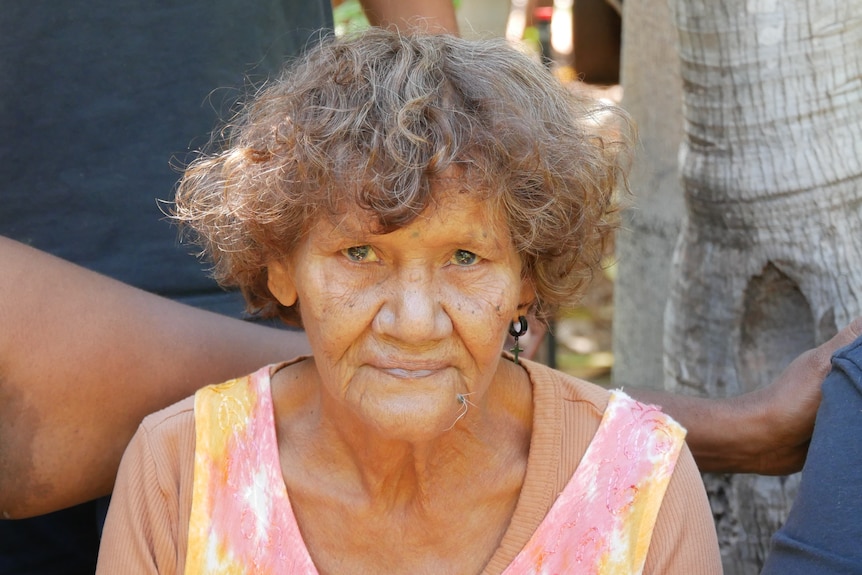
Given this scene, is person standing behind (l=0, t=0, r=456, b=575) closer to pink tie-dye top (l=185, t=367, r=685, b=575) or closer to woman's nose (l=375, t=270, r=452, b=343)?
pink tie-dye top (l=185, t=367, r=685, b=575)

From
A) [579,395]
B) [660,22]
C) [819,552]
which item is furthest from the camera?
[660,22]

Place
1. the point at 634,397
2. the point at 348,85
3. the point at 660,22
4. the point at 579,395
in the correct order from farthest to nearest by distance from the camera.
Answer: the point at 660,22, the point at 634,397, the point at 579,395, the point at 348,85

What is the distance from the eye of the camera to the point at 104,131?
2.62 meters

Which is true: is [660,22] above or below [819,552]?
above

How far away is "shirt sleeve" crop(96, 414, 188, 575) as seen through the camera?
210cm

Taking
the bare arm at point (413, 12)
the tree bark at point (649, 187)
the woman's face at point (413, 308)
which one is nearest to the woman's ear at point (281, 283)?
the woman's face at point (413, 308)

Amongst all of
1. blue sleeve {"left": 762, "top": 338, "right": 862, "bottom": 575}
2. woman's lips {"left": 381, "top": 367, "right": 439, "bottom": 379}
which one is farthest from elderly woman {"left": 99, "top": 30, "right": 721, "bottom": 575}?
blue sleeve {"left": 762, "top": 338, "right": 862, "bottom": 575}

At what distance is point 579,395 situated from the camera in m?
2.19

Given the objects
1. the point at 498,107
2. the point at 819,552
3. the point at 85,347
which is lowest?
the point at 819,552

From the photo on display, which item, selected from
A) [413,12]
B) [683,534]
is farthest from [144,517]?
[413,12]

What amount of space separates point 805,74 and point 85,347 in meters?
1.70

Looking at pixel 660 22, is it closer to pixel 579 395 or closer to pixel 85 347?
pixel 579 395

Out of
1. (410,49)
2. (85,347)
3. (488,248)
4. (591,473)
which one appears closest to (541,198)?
(488,248)

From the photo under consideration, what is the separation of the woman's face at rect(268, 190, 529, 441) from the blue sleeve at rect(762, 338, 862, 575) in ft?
1.94
